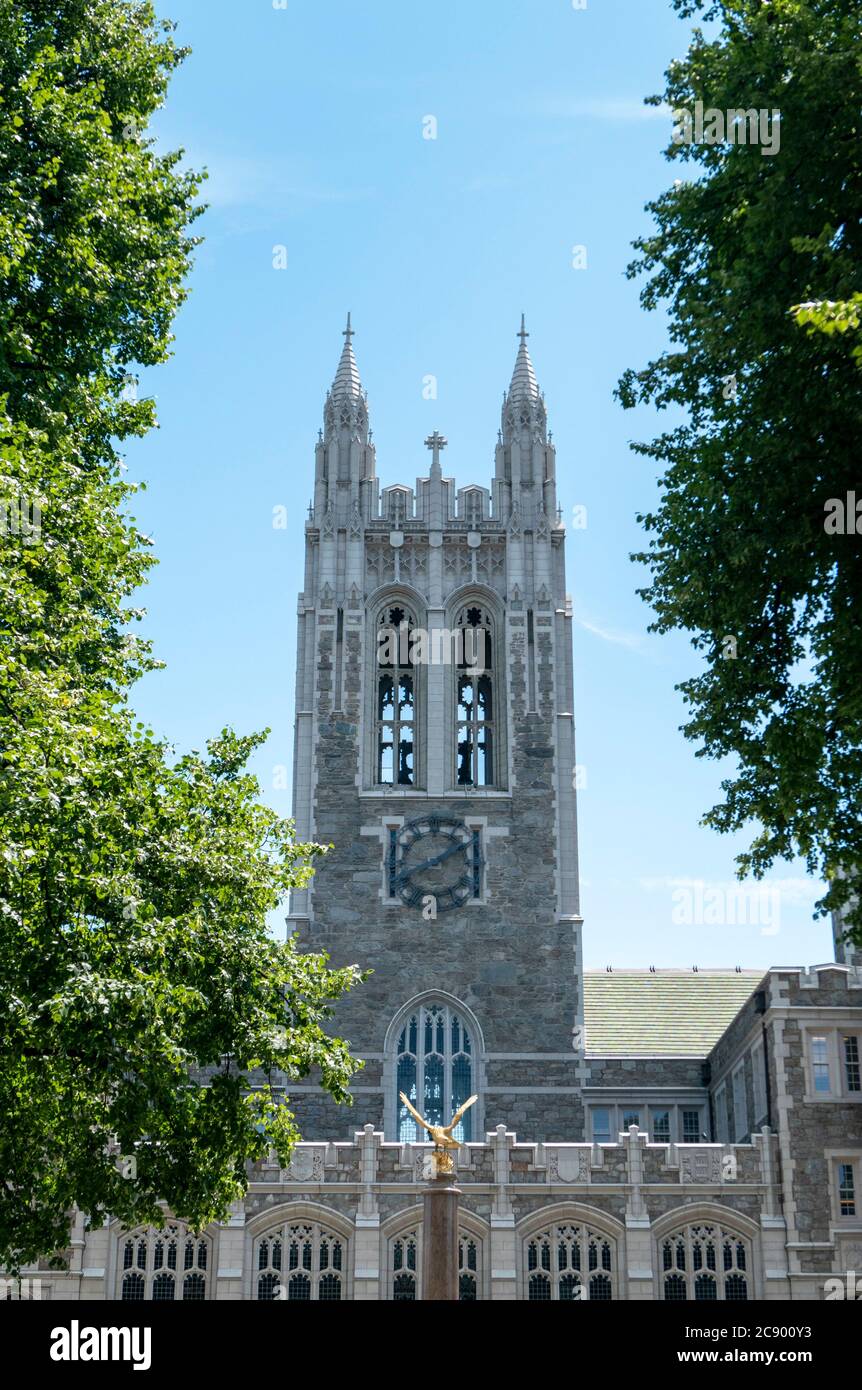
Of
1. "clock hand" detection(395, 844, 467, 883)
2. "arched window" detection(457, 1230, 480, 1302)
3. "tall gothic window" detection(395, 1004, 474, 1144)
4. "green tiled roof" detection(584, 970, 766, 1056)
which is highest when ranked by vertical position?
"clock hand" detection(395, 844, 467, 883)

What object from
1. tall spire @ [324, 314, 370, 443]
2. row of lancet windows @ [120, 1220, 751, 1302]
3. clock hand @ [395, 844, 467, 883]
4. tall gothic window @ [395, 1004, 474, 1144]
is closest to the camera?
row of lancet windows @ [120, 1220, 751, 1302]

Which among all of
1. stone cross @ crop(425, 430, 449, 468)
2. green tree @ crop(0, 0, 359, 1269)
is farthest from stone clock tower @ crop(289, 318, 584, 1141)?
green tree @ crop(0, 0, 359, 1269)

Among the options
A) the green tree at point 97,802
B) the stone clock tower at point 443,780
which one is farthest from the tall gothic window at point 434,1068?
the green tree at point 97,802

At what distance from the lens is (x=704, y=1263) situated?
36.7 metres

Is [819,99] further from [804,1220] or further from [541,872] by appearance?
[541,872]

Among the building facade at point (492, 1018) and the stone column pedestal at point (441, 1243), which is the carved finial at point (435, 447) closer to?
the building facade at point (492, 1018)

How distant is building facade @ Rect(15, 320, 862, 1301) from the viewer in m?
36.7

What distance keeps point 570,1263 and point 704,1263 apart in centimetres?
301

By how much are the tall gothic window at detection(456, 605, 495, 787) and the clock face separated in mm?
2504

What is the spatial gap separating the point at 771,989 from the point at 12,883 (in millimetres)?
24250

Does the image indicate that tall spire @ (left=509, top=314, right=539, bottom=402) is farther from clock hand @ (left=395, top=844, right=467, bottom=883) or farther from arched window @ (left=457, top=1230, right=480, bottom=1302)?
arched window @ (left=457, top=1230, right=480, bottom=1302)

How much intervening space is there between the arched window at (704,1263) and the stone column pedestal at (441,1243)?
1156 centimetres

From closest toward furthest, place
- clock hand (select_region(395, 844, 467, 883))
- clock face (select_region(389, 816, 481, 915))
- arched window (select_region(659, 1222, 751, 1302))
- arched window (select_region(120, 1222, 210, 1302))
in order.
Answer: arched window (select_region(120, 1222, 210, 1302)), arched window (select_region(659, 1222, 751, 1302)), clock face (select_region(389, 816, 481, 915)), clock hand (select_region(395, 844, 467, 883))
